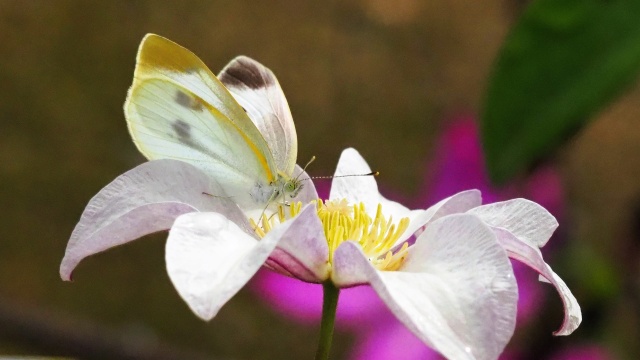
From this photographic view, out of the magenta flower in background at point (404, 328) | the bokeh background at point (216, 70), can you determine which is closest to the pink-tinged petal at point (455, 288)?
the magenta flower in background at point (404, 328)

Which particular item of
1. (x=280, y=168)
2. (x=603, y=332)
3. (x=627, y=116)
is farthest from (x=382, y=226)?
(x=627, y=116)

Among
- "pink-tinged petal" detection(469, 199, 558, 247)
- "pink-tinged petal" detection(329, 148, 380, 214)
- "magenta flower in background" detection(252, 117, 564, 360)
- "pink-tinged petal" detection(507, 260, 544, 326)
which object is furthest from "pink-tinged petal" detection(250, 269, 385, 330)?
"pink-tinged petal" detection(469, 199, 558, 247)

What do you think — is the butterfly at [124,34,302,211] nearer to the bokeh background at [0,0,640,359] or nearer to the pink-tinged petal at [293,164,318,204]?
the pink-tinged petal at [293,164,318,204]

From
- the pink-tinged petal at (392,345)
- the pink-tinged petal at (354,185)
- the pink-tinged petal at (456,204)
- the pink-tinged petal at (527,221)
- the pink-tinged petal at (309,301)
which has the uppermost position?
the pink-tinged petal at (527,221)

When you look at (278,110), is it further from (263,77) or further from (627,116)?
(627,116)

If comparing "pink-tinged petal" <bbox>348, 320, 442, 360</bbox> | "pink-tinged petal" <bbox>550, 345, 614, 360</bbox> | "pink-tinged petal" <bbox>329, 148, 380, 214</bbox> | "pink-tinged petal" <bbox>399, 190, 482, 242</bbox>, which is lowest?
"pink-tinged petal" <bbox>348, 320, 442, 360</bbox>

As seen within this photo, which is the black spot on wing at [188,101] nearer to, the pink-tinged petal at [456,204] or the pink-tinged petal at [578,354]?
the pink-tinged petal at [456,204]
